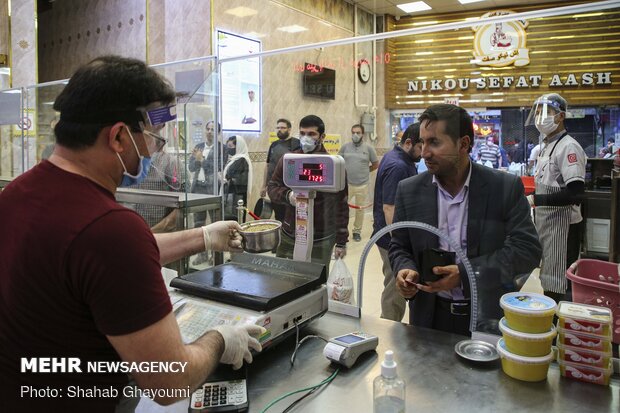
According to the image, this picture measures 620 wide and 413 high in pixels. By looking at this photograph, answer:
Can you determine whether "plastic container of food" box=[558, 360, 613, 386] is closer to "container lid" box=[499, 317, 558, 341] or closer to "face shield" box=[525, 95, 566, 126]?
"container lid" box=[499, 317, 558, 341]

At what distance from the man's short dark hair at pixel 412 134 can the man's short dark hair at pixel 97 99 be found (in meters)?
2.14

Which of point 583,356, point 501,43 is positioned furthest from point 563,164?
point 583,356

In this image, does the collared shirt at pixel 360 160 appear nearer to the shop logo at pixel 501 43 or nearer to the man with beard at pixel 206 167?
the shop logo at pixel 501 43

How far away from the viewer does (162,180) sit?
104 inches

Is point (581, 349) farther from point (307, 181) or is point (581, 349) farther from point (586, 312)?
point (307, 181)

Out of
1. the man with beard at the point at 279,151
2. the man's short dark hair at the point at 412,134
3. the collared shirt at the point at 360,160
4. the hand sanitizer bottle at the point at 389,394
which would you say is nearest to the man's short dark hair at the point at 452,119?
the man's short dark hair at the point at 412,134

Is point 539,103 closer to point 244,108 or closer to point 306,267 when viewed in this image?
point 306,267

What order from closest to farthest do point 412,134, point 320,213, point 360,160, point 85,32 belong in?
point 320,213 → point 412,134 → point 360,160 → point 85,32

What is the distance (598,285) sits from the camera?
142 cm

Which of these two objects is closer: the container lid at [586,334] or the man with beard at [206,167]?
the container lid at [586,334]

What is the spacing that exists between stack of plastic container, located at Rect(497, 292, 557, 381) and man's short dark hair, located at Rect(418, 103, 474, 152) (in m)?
0.81

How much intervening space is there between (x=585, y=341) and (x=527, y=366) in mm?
172

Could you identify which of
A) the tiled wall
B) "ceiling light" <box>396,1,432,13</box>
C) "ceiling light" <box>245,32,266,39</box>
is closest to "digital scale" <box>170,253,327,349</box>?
the tiled wall

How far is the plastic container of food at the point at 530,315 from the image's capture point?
1.30 m
